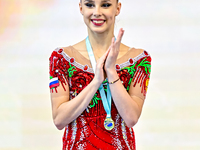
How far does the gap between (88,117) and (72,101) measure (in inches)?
5.3

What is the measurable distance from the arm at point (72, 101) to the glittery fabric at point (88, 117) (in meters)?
0.04

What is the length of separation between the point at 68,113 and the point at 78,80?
6.5 inches

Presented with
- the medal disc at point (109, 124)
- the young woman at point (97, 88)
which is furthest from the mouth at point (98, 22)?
the medal disc at point (109, 124)

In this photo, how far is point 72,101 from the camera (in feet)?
5.57

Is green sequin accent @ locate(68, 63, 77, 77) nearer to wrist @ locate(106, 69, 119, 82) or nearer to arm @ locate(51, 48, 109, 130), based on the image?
arm @ locate(51, 48, 109, 130)

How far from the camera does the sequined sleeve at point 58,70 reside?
176cm

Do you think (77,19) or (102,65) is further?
(77,19)

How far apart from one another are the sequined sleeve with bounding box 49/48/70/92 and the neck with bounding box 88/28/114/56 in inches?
6.1

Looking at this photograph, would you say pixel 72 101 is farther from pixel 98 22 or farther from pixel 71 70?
pixel 98 22

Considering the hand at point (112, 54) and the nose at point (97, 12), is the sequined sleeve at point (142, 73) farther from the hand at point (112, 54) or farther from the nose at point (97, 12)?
the nose at point (97, 12)
